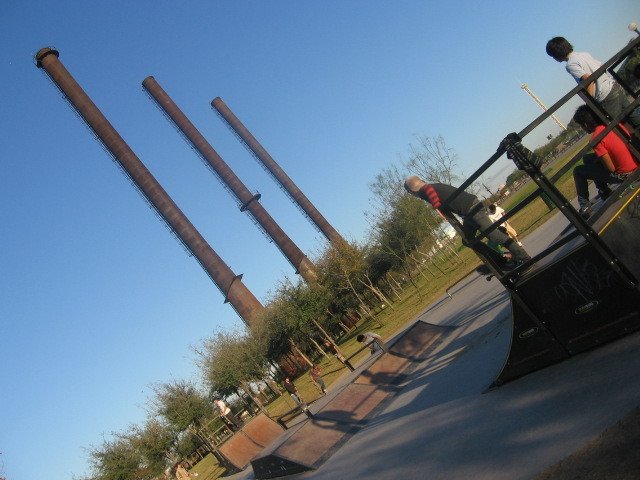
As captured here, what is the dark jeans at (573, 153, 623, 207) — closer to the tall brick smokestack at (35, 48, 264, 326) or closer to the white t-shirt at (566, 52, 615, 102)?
the white t-shirt at (566, 52, 615, 102)

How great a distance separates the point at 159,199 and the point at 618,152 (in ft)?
113

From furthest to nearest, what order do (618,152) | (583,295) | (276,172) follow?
(276,172)
(618,152)
(583,295)

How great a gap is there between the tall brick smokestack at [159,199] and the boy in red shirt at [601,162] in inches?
1278

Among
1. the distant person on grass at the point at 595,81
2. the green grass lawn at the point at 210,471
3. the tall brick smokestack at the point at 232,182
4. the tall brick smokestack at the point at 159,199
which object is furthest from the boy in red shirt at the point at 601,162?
the tall brick smokestack at the point at 232,182

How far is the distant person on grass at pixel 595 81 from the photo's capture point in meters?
5.04

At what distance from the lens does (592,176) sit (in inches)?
223

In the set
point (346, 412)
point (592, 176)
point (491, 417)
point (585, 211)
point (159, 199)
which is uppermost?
point (159, 199)

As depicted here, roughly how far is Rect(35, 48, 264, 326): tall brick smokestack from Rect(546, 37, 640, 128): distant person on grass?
1289 inches

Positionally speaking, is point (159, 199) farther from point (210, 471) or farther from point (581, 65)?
point (581, 65)

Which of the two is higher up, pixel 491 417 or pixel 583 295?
pixel 583 295

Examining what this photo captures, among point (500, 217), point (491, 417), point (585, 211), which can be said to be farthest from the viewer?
point (500, 217)

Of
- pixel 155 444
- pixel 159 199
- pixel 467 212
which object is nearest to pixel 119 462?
pixel 155 444

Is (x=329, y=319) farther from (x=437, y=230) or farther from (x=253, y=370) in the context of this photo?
(x=437, y=230)

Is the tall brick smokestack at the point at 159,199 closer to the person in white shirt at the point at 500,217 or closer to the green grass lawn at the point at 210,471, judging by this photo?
the green grass lawn at the point at 210,471
